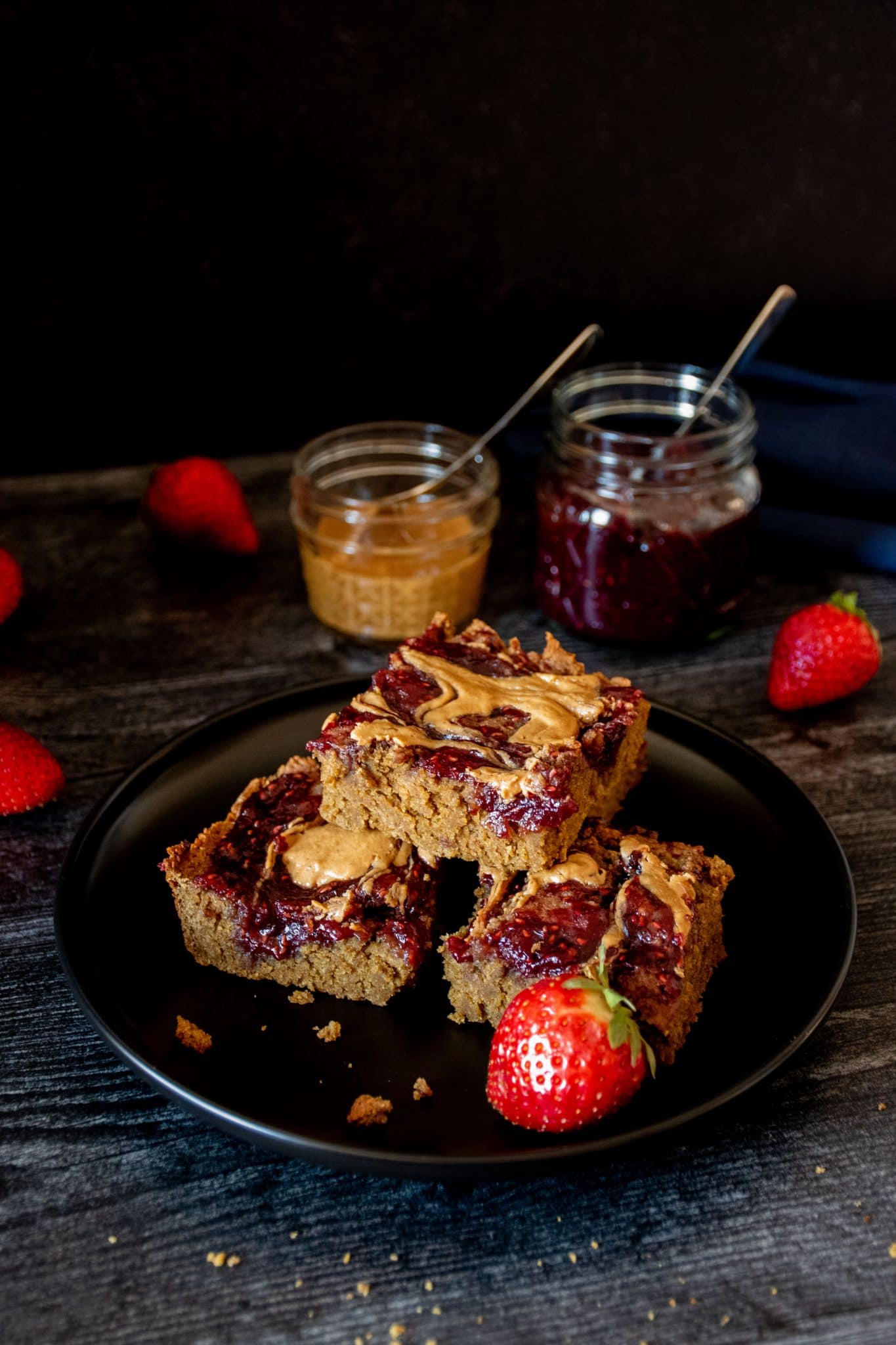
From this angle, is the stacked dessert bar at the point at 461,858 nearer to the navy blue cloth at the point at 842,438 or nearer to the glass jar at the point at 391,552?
the glass jar at the point at 391,552

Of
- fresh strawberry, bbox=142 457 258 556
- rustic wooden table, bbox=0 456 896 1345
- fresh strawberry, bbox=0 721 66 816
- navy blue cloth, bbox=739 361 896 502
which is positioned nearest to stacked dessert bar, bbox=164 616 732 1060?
rustic wooden table, bbox=0 456 896 1345

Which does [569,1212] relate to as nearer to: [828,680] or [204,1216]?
[204,1216]

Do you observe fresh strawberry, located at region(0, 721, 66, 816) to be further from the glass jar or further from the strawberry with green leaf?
the strawberry with green leaf

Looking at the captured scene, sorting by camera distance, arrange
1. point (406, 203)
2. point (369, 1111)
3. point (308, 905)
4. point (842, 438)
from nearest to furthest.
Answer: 1. point (369, 1111)
2. point (308, 905)
3. point (842, 438)
4. point (406, 203)

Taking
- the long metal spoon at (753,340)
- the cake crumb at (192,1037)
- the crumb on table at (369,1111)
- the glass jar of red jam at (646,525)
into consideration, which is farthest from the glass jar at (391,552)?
the crumb on table at (369,1111)

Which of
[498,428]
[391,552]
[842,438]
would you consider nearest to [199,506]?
[391,552]

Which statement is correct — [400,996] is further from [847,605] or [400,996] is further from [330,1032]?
[847,605]

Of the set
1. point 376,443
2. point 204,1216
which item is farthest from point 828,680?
point 204,1216
